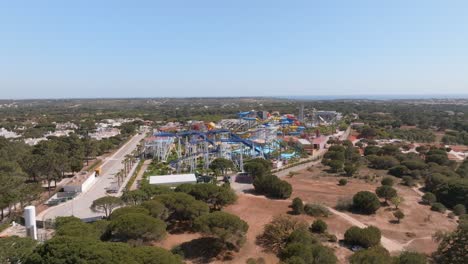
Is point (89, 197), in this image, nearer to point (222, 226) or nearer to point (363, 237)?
point (222, 226)

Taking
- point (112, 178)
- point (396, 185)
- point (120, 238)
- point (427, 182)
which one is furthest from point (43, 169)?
point (427, 182)

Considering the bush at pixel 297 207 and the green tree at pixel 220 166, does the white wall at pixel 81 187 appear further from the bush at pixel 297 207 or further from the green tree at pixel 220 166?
the bush at pixel 297 207

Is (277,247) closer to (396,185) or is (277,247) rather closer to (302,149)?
(396,185)

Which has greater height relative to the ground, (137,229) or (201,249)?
(137,229)

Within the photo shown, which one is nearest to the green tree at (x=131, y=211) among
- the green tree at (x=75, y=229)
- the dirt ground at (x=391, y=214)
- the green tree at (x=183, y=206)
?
the green tree at (x=75, y=229)

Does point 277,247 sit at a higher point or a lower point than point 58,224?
lower

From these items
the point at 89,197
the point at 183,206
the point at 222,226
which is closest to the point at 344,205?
the point at 222,226
